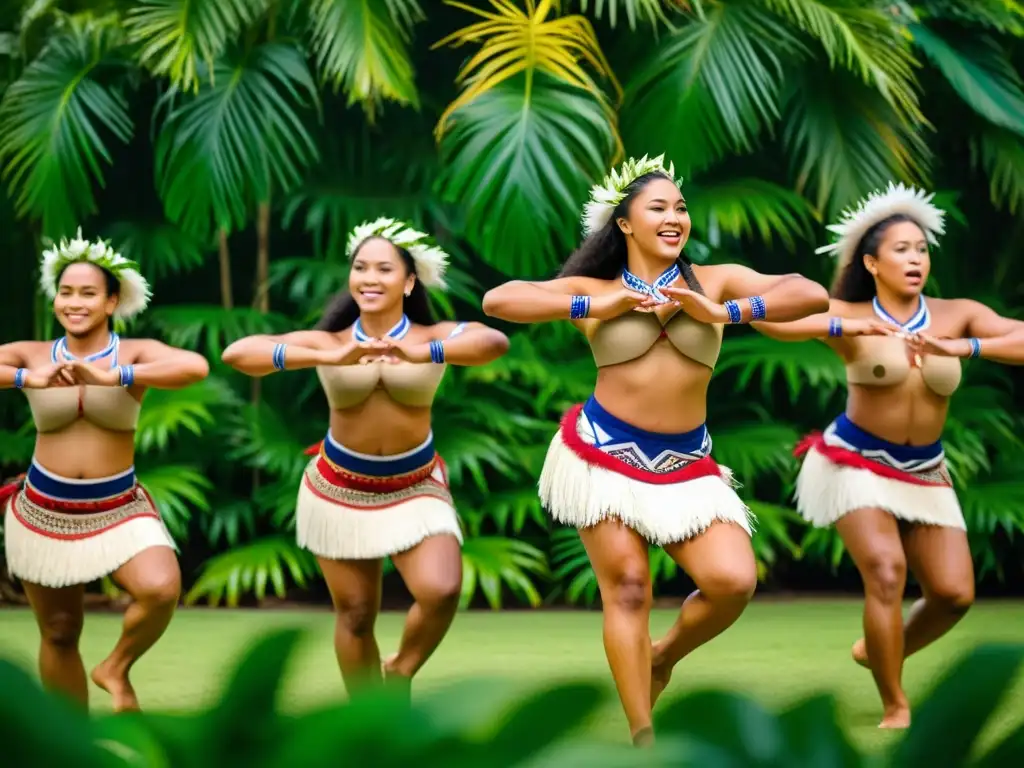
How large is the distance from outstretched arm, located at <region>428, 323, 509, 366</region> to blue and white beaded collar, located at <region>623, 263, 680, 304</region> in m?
0.41

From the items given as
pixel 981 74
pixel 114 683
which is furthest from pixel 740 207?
pixel 114 683

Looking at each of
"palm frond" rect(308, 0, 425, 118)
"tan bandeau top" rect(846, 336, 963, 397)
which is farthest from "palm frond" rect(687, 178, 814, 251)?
"tan bandeau top" rect(846, 336, 963, 397)

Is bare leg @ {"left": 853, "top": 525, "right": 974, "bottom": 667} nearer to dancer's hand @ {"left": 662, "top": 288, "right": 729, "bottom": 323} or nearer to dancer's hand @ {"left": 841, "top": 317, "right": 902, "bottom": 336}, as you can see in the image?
dancer's hand @ {"left": 841, "top": 317, "right": 902, "bottom": 336}

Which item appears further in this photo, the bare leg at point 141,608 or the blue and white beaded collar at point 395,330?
the blue and white beaded collar at point 395,330

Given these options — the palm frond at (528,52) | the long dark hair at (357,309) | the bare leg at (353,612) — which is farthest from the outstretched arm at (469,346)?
the palm frond at (528,52)

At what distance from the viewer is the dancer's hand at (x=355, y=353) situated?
3.68 meters

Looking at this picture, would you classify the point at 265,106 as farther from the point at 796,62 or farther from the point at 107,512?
the point at 107,512

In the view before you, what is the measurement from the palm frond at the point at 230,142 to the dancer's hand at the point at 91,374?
253 cm

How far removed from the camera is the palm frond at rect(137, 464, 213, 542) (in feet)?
20.3

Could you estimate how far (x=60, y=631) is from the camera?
375 centimetres

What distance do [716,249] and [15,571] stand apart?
3.79 metres

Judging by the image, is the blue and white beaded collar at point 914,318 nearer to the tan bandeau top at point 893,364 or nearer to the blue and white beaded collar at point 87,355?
the tan bandeau top at point 893,364

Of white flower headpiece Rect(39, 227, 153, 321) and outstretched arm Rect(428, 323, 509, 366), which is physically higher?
white flower headpiece Rect(39, 227, 153, 321)

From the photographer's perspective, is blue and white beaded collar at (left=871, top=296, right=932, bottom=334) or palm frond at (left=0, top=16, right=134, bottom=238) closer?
blue and white beaded collar at (left=871, top=296, right=932, bottom=334)
